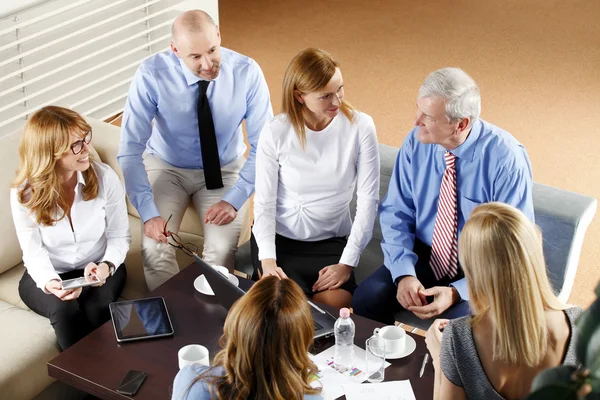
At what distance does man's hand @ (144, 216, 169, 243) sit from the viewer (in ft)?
10.1

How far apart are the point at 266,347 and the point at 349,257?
128 cm

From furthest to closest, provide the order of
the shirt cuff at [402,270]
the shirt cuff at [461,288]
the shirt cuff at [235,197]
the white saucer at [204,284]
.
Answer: the shirt cuff at [235,197] < the shirt cuff at [402,270] < the shirt cuff at [461,288] < the white saucer at [204,284]

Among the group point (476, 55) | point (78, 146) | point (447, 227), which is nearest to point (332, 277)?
point (447, 227)

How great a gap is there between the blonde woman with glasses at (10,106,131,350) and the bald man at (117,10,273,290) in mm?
242

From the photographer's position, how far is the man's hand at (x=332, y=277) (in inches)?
111

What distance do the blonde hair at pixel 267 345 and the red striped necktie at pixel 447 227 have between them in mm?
1133

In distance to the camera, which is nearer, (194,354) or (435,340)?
(435,340)

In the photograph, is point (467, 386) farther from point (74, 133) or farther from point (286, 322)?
point (74, 133)

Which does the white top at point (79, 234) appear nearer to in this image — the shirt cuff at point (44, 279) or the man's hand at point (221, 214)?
the shirt cuff at point (44, 279)

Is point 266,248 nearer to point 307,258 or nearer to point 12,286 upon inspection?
point 307,258

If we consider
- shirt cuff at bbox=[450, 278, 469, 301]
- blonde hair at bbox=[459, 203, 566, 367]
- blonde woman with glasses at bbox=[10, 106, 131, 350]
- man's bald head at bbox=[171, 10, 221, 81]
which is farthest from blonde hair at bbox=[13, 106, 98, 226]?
blonde hair at bbox=[459, 203, 566, 367]

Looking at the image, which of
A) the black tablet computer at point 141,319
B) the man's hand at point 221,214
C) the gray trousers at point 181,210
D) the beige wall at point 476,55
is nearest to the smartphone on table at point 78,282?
the black tablet computer at point 141,319

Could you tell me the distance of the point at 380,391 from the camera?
2027 millimetres

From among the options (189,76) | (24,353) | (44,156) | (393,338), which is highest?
(189,76)
